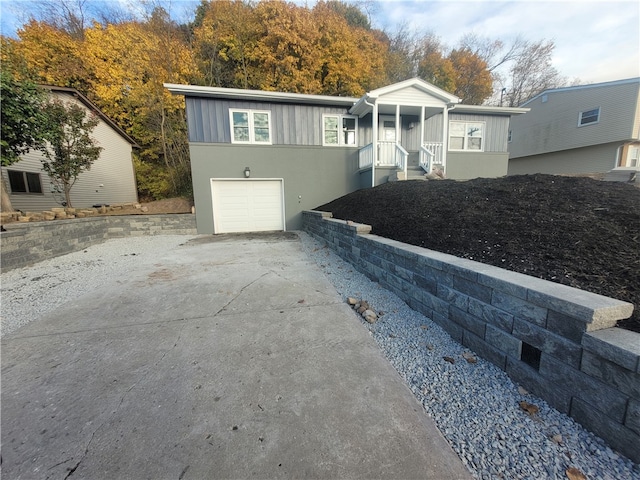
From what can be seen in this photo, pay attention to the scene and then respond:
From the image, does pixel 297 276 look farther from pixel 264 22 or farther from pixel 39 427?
pixel 264 22

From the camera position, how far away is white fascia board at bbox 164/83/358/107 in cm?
839

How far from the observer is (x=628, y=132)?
12.7 m

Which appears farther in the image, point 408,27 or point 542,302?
point 408,27

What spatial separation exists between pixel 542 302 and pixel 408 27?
25628 millimetres

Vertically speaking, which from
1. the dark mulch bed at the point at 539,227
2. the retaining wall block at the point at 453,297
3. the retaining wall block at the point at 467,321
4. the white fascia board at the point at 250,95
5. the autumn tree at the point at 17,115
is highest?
the white fascia board at the point at 250,95

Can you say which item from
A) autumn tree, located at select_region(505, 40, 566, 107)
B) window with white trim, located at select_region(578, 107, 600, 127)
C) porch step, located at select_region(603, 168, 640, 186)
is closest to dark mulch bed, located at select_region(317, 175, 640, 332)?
porch step, located at select_region(603, 168, 640, 186)

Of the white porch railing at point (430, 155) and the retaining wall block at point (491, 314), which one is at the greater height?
the white porch railing at point (430, 155)

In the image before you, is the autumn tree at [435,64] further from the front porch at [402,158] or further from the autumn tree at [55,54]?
the autumn tree at [55,54]

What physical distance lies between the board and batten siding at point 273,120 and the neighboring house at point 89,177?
14.5 ft

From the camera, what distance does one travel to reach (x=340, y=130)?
1020 cm

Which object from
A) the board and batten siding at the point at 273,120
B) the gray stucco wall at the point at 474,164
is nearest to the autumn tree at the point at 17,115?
the board and batten siding at the point at 273,120

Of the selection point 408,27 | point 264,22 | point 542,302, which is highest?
point 408,27

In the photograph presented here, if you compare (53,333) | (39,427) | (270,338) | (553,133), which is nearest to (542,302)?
(270,338)

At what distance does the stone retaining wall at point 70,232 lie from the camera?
4.95 metres
